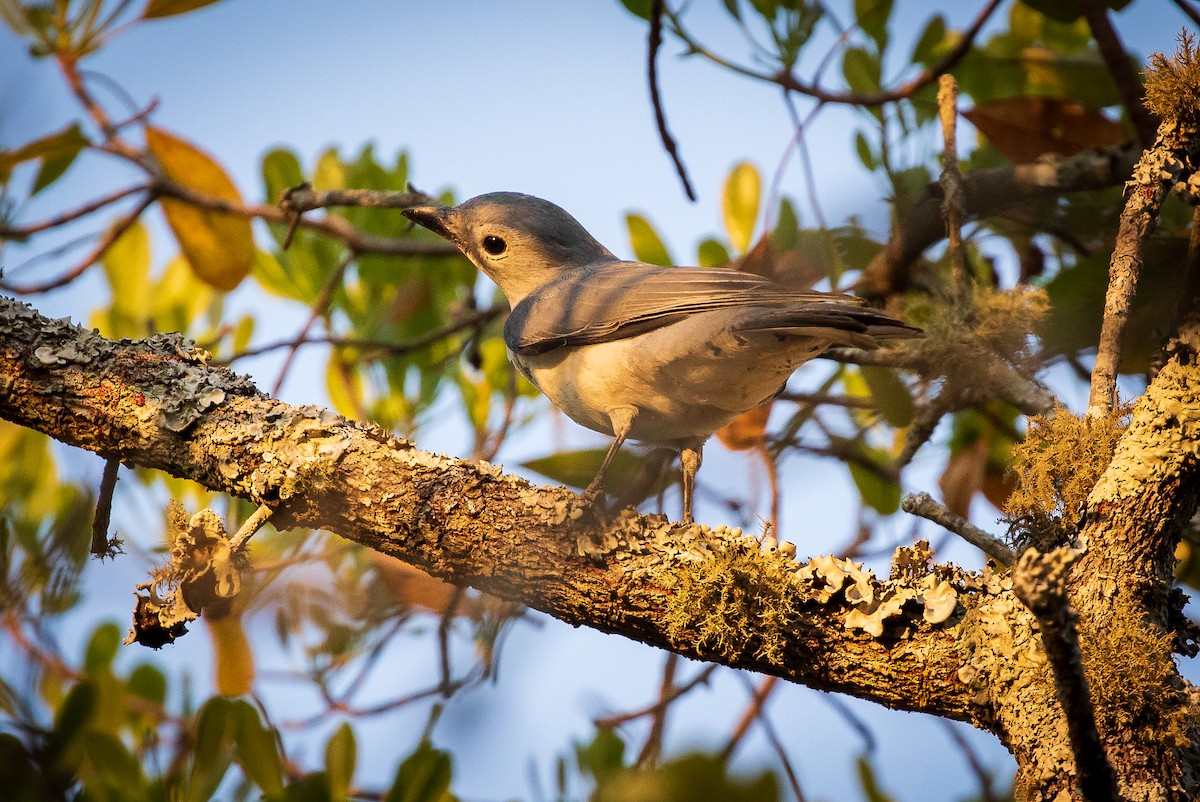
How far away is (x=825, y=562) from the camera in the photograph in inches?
98.7

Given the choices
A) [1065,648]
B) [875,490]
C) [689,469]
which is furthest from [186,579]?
[875,490]

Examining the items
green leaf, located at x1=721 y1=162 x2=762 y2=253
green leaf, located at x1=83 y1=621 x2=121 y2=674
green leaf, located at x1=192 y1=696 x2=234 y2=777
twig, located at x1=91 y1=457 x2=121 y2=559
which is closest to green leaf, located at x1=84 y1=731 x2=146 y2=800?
green leaf, located at x1=192 y1=696 x2=234 y2=777

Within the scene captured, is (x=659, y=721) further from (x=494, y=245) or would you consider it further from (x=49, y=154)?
(x=49, y=154)

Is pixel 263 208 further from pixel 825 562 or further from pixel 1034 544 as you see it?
pixel 1034 544

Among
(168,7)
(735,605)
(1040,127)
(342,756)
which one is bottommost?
(342,756)


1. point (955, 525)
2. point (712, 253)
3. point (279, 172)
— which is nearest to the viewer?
point (955, 525)

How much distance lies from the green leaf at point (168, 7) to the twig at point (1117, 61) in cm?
403

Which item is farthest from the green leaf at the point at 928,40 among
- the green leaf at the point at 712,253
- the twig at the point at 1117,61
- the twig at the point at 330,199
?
the twig at the point at 330,199

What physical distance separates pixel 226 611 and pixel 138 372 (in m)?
0.78

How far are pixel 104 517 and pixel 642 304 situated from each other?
6.68 feet

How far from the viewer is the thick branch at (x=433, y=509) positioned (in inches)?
96.0

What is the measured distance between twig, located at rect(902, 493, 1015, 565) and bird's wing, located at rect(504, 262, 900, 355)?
0.88 m

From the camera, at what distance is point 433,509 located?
2666mm

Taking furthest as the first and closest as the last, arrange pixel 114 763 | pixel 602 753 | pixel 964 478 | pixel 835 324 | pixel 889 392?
pixel 964 478, pixel 889 392, pixel 602 753, pixel 835 324, pixel 114 763
